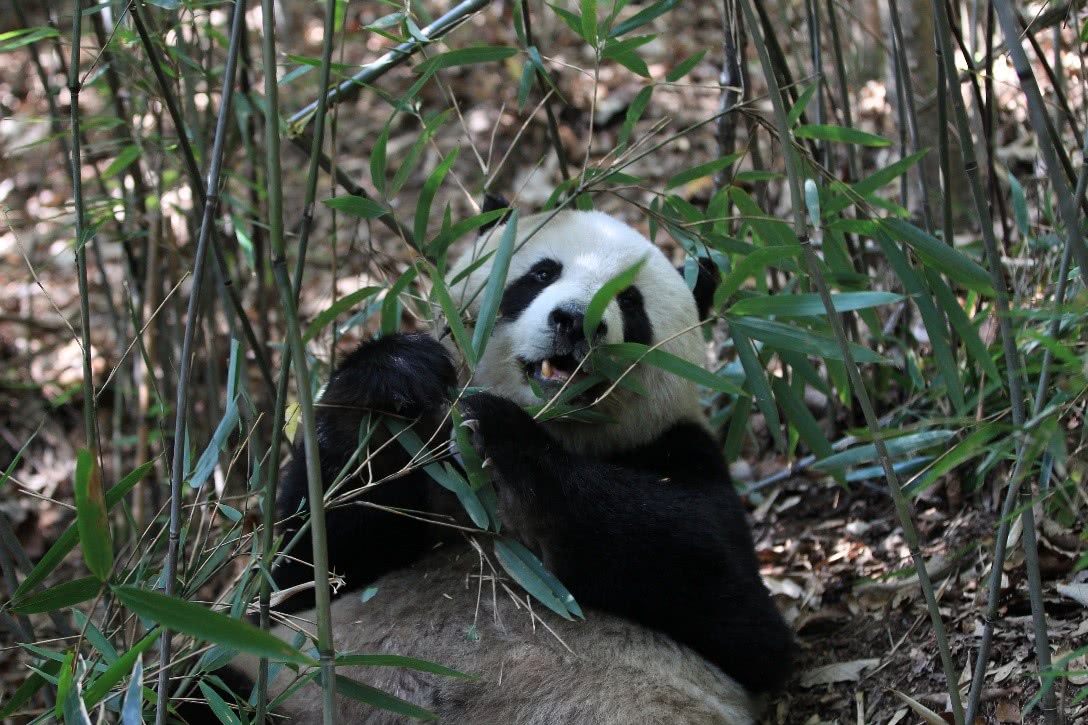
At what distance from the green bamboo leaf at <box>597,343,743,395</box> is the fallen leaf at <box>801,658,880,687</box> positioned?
1157 mm

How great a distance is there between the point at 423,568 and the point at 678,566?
0.81 metres

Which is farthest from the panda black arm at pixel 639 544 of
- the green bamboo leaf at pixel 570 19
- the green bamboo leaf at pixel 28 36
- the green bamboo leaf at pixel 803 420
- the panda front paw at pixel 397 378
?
the green bamboo leaf at pixel 28 36

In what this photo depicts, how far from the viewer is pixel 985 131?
3.54 m

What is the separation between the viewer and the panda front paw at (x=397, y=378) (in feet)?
8.80

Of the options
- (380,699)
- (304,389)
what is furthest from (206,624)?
(380,699)

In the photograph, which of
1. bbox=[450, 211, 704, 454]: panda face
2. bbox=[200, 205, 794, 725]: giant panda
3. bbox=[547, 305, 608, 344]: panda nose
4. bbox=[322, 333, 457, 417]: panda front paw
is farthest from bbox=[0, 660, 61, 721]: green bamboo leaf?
bbox=[547, 305, 608, 344]: panda nose

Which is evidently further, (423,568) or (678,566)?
(423,568)

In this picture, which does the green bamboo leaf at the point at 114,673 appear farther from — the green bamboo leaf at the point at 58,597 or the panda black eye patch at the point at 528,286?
the panda black eye patch at the point at 528,286

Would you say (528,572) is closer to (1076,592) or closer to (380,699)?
(380,699)

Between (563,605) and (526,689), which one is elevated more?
(563,605)

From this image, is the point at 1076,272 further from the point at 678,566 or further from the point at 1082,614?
the point at 678,566

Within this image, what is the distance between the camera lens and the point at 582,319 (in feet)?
9.43

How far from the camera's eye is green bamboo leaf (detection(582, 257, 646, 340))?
7.34 feet

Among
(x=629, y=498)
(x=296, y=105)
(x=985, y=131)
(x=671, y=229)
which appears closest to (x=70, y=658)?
(x=629, y=498)
